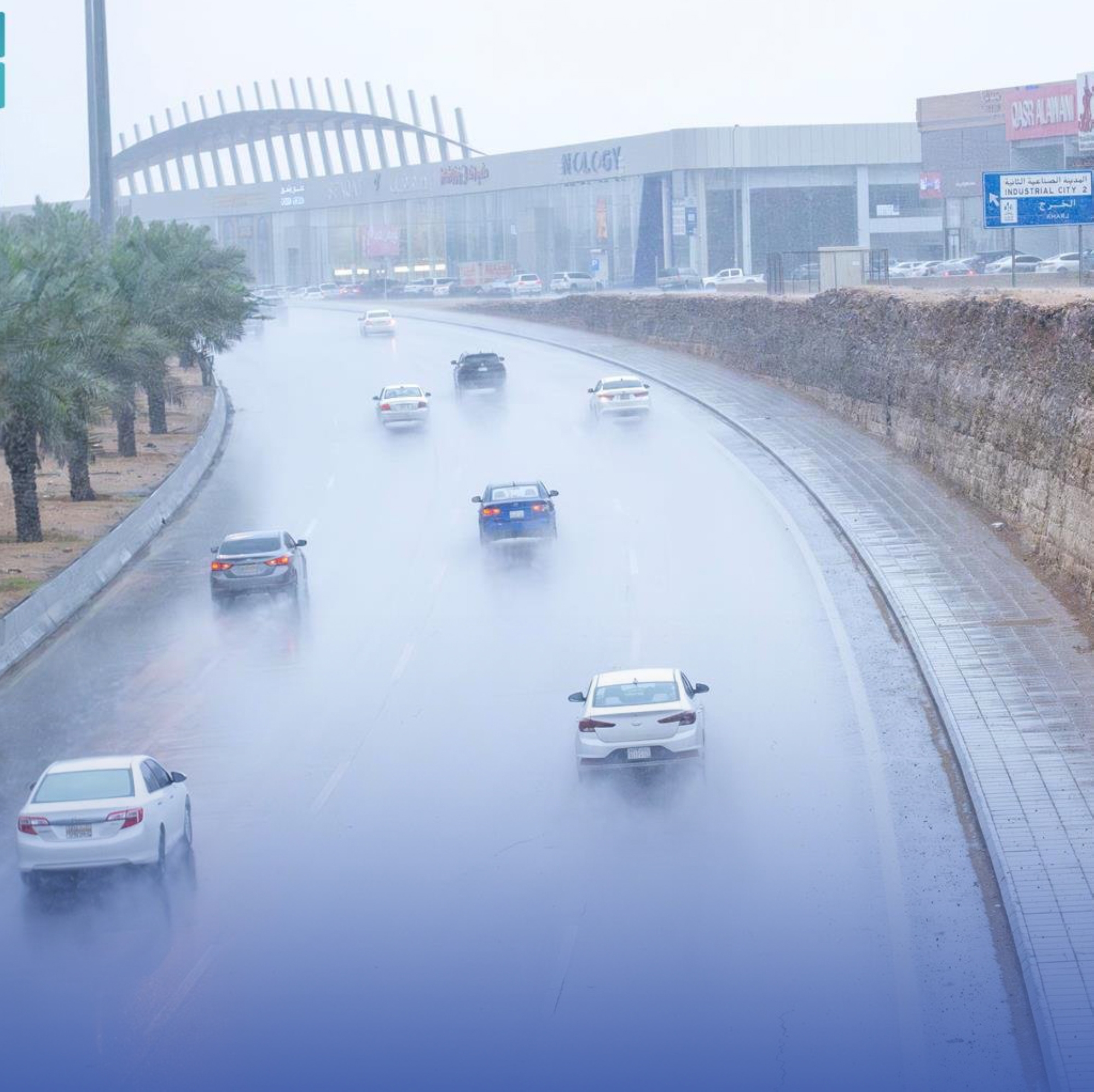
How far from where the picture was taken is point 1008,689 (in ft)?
70.9

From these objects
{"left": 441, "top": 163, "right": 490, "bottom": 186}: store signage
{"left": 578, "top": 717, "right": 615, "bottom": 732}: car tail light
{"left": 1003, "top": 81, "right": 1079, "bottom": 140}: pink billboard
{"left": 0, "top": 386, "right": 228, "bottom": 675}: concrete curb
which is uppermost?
{"left": 441, "top": 163, "right": 490, "bottom": 186}: store signage

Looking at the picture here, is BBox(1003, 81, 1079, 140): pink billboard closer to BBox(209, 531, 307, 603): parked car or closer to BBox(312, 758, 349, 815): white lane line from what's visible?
BBox(209, 531, 307, 603): parked car

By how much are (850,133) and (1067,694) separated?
9657 centimetres

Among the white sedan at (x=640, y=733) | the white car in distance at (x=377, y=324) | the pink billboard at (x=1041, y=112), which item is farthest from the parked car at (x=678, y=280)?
the white sedan at (x=640, y=733)

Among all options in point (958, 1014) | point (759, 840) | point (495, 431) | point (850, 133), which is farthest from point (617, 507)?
point (850, 133)

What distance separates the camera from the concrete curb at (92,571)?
28219 millimetres

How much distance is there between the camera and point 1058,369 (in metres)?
29.2

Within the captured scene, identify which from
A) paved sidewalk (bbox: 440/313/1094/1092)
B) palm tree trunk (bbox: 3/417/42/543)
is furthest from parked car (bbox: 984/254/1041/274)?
palm tree trunk (bbox: 3/417/42/543)

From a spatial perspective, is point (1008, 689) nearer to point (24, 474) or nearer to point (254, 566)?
point (254, 566)

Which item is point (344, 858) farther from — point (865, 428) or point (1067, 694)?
point (865, 428)

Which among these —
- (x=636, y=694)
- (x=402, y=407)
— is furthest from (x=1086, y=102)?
(x=636, y=694)

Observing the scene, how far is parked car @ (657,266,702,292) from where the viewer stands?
Result: 100000 millimetres

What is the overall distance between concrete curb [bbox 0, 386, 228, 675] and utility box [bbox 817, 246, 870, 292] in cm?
2803

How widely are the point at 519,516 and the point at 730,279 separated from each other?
69.8 meters
